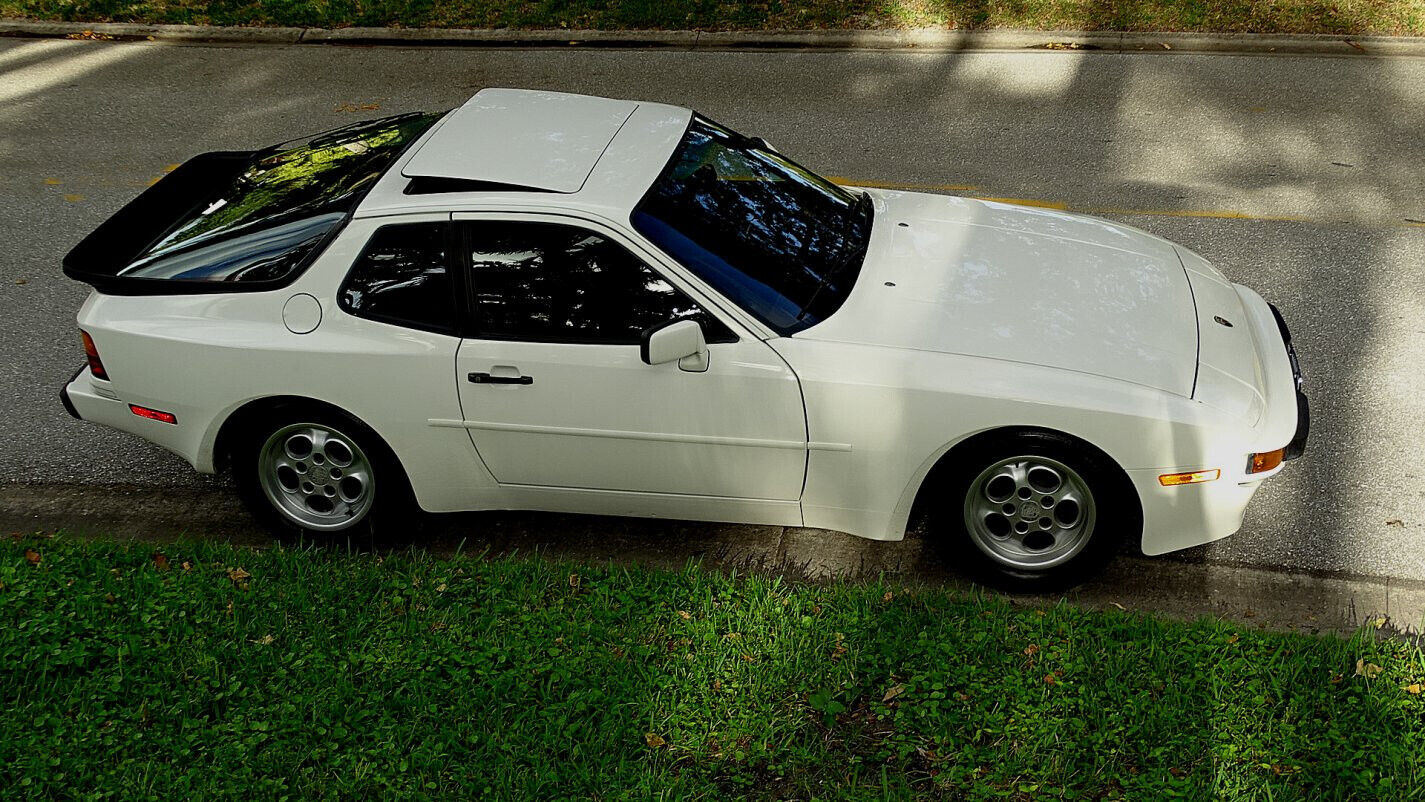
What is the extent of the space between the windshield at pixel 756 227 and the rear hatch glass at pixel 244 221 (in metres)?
1.21

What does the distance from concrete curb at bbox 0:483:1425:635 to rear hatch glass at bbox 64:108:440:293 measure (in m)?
1.11

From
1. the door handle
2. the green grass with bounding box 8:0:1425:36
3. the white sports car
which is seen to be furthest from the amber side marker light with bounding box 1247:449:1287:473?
the green grass with bounding box 8:0:1425:36

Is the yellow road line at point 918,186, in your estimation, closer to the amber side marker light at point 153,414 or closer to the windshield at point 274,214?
the windshield at point 274,214

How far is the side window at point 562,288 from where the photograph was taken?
182 inches

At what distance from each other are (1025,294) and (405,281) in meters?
2.36

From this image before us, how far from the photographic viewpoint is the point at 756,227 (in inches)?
197

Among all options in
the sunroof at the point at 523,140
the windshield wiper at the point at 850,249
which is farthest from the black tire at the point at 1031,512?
the sunroof at the point at 523,140

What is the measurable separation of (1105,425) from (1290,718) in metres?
1.12

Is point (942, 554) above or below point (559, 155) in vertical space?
below

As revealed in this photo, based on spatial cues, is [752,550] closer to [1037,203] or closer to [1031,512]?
[1031,512]

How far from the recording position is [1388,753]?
4.01 meters

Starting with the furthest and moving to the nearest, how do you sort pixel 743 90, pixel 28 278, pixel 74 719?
pixel 743 90 < pixel 28 278 < pixel 74 719

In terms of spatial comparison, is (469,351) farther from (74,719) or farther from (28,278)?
(28,278)

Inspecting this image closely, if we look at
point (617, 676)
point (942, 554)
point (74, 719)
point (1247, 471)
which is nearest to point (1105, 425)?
point (1247, 471)
